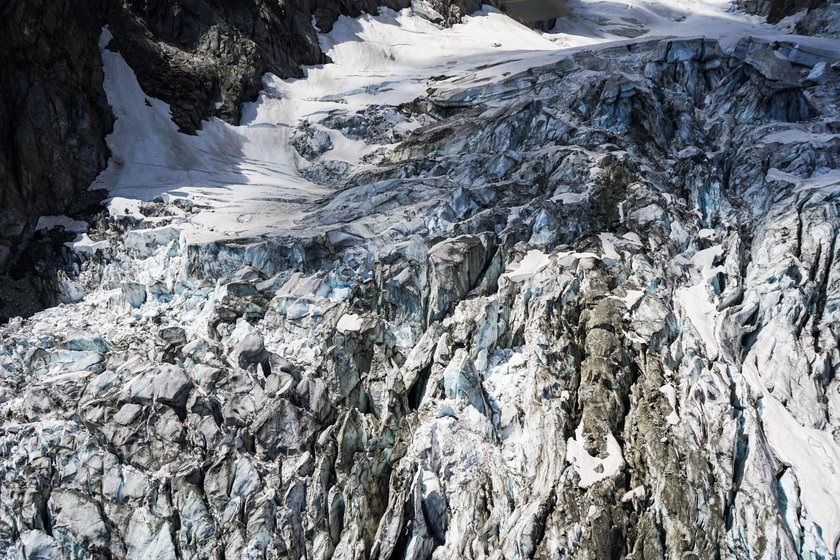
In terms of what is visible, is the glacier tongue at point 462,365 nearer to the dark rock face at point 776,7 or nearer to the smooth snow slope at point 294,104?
the smooth snow slope at point 294,104

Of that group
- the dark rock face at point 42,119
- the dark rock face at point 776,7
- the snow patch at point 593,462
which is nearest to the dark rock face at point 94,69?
the dark rock face at point 42,119

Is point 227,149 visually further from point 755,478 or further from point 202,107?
point 755,478

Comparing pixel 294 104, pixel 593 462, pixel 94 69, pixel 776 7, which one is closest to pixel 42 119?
pixel 94 69

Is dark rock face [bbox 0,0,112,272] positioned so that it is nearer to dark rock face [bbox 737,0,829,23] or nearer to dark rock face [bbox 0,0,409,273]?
dark rock face [bbox 0,0,409,273]

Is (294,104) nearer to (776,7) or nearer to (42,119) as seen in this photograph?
(42,119)

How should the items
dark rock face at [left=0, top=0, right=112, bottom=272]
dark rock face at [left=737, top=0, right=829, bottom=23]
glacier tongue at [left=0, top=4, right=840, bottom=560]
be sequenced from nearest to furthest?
glacier tongue at [left=0, top=4, right=840, bottom=560]
dark rock face at [left=0, top=0, right=112, bottom=272]
dark rock face at [left=737, top=0, right=829, bottom=23]

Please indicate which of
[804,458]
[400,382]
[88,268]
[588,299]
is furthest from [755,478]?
[88,268]

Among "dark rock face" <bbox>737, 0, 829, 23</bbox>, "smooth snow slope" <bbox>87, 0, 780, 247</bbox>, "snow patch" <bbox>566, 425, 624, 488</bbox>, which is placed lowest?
"snow patch" <bbox>566, 425, 624, 488</bbox>

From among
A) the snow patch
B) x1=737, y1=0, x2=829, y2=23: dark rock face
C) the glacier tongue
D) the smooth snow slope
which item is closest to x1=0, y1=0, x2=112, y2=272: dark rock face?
the smooth snow slope
